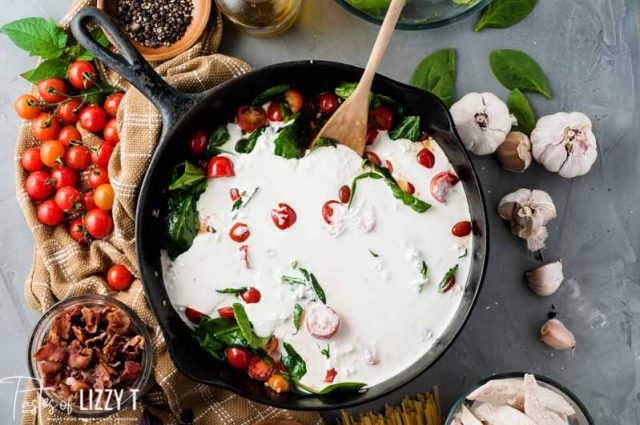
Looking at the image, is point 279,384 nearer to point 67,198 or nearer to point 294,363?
point 294,363

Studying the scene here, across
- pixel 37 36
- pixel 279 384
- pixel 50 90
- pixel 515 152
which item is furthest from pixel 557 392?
pixel 37 36

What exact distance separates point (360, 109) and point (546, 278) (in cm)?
102

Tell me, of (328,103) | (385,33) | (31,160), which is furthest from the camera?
(31,160)

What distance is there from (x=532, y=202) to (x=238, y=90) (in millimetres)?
1206

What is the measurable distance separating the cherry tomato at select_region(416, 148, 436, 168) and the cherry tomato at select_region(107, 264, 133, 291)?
1202mm

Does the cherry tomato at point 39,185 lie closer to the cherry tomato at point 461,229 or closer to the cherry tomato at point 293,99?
the cherry tomato at point 293,99

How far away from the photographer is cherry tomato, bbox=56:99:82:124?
2943 millimetres

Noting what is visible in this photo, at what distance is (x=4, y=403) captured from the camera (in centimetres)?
295

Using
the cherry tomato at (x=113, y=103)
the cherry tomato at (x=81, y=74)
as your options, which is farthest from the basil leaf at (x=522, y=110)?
the cherry tomato at (x=81, y=74)

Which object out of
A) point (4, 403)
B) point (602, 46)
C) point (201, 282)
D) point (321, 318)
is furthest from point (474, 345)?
point (4, 403)

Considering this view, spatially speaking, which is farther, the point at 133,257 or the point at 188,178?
the point at 133,257

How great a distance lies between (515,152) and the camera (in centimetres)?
283

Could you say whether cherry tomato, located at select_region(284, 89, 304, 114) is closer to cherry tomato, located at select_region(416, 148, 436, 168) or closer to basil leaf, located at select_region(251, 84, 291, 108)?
basil leaf, located at select_region(251, 84, 291, 108)

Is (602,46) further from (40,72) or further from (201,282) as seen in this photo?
(40,72)
